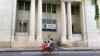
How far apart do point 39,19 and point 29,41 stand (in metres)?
4.10

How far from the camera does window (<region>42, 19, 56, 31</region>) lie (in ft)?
91.7

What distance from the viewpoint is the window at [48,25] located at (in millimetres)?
→ 27964

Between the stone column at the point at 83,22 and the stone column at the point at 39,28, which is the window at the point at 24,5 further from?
the stone column at the point at 83,22

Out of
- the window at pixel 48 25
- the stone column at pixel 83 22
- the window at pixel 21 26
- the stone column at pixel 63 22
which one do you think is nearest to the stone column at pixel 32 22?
the window at pixel 21 26

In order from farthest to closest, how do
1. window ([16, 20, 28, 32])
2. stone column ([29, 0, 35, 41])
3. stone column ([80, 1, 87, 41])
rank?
window ([16, 20, 28, 32]) → stone column ([80, 1, 87, 41]) → stone column ([29, 0, 35, 41])

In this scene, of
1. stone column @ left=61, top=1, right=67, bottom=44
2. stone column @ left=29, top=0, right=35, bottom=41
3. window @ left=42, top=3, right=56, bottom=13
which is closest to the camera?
stone column @ left=29, top=0, right=35, bottom=41

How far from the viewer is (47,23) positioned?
1118 inches

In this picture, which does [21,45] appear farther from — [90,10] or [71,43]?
[90,10]

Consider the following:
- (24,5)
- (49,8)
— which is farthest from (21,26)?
(49,8)

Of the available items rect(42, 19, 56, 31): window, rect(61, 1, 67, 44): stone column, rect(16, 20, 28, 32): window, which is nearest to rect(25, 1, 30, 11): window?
rect(16, 20, 28, 32): window

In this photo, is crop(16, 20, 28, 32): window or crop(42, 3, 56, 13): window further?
crop(42, 3, 56, 13): window

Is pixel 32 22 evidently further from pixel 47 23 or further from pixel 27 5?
pixel 27 5

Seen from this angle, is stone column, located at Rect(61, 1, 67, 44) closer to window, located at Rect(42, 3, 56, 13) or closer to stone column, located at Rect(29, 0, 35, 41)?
window, located at Rect(42, 3, 56, 13)

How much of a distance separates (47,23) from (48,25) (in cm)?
48
